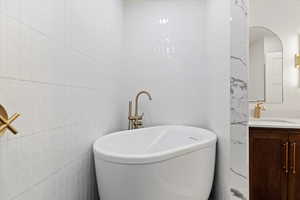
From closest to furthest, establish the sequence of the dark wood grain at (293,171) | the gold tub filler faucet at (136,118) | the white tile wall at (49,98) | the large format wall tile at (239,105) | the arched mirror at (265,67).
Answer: the white tile wall at (49,98) → the large format wall tile at (239,105) → the dark wood grain at (293,171) → the gold tub filler faucet at (136,118) → the arched mirror at (265,67)

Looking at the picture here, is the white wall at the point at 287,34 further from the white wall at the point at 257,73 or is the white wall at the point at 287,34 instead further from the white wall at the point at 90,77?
the white wall at the point at 90,77

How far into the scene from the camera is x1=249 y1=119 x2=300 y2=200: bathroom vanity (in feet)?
6.45

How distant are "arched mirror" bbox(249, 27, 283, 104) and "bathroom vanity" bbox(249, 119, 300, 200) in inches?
27.1

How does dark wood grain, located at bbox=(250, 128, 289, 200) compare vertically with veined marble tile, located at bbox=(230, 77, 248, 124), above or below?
below

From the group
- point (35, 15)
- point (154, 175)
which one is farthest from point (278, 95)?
point (35, 15)

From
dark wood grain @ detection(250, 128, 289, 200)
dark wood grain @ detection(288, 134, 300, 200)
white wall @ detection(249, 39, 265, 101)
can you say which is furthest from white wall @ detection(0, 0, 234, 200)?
dark wood grain @ detection(288, 134, 300, 200)

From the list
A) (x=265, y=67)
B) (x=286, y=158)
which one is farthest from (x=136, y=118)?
(x=265, y=67)

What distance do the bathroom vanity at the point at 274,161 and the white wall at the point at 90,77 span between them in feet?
1.46

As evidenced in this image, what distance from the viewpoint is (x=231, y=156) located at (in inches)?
60.2

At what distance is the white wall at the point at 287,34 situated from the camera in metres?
2.56

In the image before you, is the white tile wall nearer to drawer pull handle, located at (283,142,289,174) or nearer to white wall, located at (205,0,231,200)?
white wall, located at (205,0,231,200)

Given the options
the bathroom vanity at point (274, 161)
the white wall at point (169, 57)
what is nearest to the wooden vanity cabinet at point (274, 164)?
the bathroom vanity at point (274, 161)

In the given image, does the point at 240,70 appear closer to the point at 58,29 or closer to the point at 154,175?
the point at 154,175

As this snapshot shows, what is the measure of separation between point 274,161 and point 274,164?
3 centimetres
